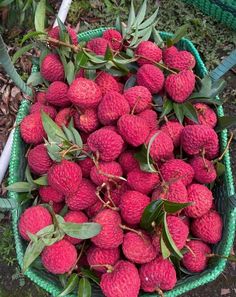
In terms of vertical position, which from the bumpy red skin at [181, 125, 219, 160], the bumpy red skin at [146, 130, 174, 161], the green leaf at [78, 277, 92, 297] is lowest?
the green leaf at [78, 277, 92, 297]

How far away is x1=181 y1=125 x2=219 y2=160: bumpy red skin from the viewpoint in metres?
1.08

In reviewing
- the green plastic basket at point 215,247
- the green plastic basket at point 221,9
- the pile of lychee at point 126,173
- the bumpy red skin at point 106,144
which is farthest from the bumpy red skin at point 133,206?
the green plastic basket at point 221,9

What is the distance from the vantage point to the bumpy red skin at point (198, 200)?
107 centimetres

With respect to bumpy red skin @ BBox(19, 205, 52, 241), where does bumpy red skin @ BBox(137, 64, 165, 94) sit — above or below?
above

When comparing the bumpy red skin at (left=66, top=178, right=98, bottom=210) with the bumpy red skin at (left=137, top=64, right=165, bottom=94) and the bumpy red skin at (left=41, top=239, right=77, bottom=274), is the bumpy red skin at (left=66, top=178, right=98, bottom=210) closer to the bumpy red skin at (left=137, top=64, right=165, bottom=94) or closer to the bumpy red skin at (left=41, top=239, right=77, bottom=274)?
the bumpy red skin at (left=41, top=239, right=77, bottom=274)

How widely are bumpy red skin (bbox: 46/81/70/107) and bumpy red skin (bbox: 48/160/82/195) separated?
21cm

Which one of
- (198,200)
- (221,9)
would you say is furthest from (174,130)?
(221,9)

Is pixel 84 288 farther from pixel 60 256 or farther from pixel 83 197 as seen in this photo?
pixel 83 197

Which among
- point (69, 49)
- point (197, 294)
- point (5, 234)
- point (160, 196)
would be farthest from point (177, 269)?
point (5, 234)

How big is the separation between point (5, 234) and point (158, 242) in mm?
856

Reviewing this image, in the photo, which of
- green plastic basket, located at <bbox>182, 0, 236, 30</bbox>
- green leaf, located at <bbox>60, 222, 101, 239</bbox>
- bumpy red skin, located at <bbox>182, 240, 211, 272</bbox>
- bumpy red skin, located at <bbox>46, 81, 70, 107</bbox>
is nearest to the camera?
green leaf, located at <bbox>60, 222, 101, 239</bbox>

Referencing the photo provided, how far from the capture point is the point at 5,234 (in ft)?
5.47

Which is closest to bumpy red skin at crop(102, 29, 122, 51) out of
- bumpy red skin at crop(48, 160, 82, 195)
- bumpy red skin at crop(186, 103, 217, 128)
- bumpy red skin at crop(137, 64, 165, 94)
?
bumpy red skin at crop(137, 64, 165, 94)

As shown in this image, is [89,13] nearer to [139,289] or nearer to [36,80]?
[36,80]
